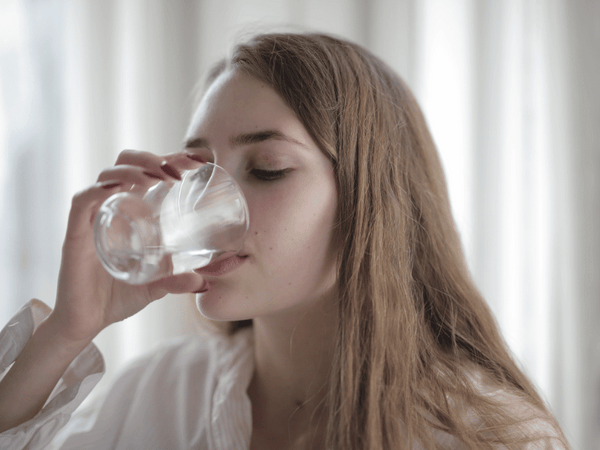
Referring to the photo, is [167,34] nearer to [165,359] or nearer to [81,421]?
[165,359]

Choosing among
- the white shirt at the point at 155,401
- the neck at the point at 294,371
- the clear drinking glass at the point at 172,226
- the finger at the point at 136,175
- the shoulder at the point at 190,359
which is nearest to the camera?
the clear drinking glass at the point at 172,226

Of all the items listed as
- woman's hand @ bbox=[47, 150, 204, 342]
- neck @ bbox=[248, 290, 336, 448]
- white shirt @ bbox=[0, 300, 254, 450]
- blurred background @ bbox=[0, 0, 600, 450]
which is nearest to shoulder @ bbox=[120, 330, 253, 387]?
white shirt @ bbox=[0, 300, 254, 450]

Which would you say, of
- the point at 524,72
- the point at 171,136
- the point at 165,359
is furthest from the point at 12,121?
the point at 524,72

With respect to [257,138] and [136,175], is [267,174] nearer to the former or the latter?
[257,138]

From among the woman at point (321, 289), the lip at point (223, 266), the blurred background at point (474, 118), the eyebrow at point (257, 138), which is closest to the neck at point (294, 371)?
the woman at point (321, 289)

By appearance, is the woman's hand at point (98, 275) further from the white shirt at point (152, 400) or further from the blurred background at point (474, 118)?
the blurred background at point (474, 118)

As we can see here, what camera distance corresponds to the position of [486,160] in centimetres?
158

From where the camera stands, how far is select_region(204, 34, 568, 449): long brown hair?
0.80m

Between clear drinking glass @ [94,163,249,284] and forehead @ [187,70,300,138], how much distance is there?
119 mm

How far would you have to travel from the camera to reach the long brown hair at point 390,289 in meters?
0.80

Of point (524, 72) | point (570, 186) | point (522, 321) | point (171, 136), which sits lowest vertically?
point (522, 321)

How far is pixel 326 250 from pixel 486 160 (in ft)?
3.11

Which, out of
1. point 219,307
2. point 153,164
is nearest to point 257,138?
point 153,164

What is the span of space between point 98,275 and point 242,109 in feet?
1.29
